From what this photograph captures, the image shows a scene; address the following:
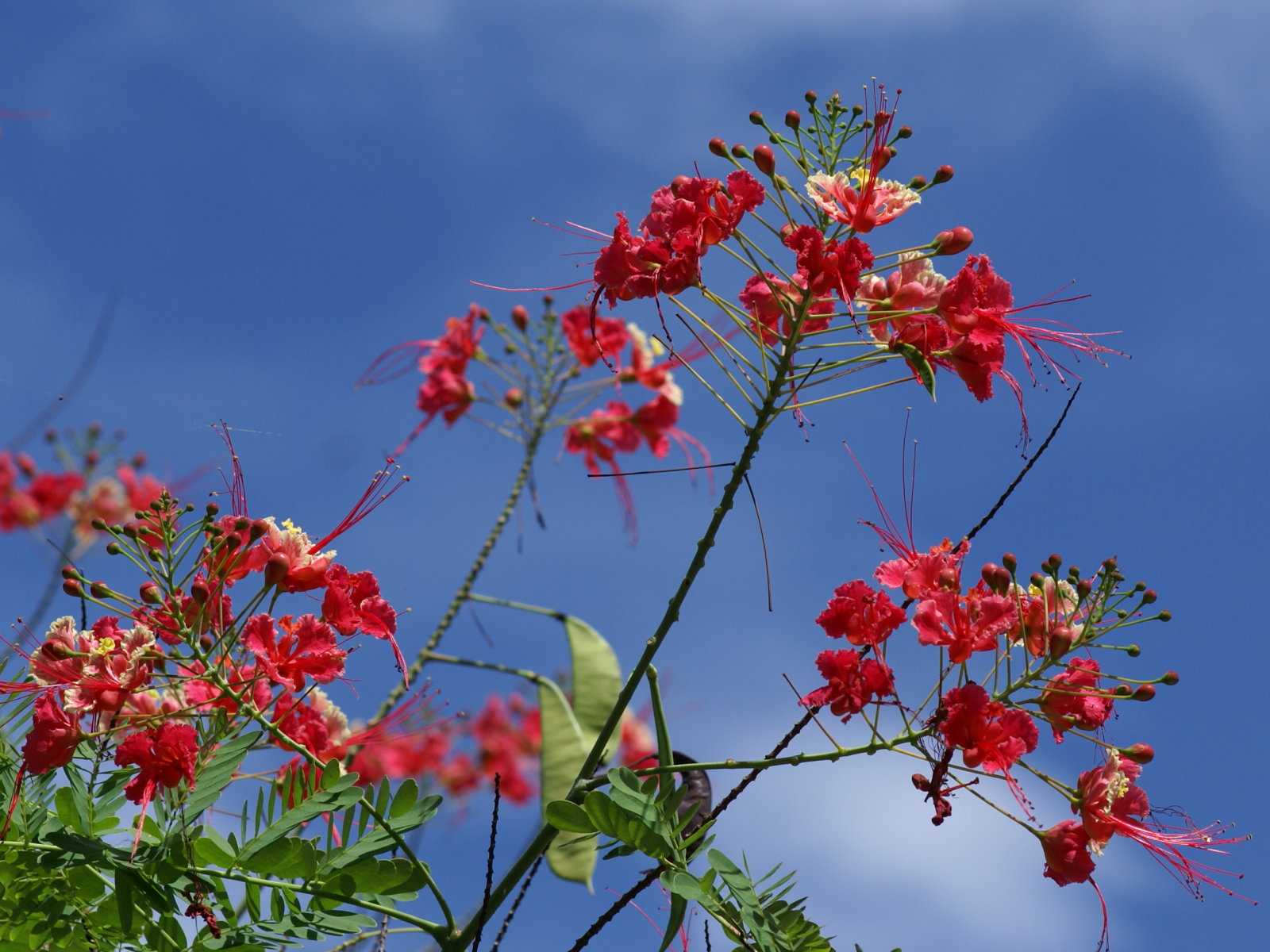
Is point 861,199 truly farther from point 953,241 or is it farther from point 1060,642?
point 1060,642

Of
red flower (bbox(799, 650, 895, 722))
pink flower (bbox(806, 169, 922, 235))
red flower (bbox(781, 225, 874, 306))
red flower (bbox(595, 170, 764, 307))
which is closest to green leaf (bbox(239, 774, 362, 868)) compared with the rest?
red flower (bbox(799, 650, 895, 722))

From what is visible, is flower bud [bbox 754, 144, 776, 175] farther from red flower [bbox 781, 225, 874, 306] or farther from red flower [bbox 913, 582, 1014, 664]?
red flower [bbox 913, 582, 1014, 664]

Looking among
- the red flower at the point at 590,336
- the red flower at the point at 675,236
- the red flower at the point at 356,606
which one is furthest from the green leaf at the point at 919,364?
the red flower at the point at 590,336

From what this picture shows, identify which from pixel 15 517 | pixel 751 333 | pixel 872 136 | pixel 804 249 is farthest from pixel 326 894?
pixel 15 517

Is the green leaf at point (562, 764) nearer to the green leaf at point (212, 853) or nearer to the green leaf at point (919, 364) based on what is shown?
the green leaf at point (212, 853)

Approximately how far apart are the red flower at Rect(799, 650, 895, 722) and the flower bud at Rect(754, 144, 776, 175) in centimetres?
82

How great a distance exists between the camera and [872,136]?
6.35ft

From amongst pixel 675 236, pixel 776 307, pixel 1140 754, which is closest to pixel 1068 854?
pixel 1140 754

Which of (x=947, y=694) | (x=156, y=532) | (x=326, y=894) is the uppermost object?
(x=947, y=694)

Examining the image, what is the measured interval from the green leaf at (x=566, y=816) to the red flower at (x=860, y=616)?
1.71 feet

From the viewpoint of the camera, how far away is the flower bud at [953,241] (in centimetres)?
194

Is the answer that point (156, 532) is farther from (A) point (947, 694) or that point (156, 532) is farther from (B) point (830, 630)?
(A) point (947, 694)

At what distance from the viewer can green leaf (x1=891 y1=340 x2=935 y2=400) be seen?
1.85 m

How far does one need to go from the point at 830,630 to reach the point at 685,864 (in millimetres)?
457
